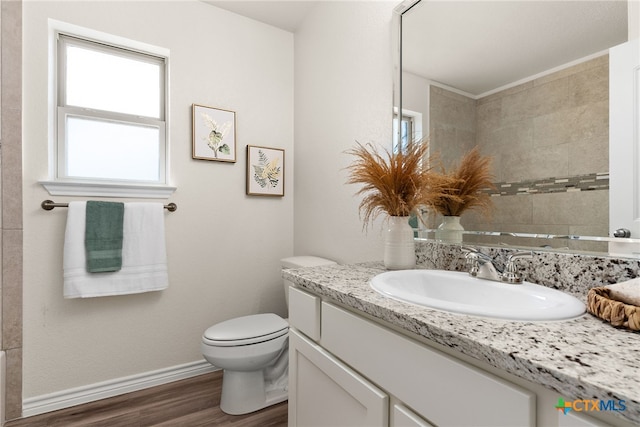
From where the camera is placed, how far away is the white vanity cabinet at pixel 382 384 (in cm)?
49

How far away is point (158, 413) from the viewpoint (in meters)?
1.58

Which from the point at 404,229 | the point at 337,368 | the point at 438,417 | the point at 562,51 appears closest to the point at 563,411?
the point at 438,417

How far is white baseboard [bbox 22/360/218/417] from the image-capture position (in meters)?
1.56

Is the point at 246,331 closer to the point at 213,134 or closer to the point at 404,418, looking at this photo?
the point at 404,418

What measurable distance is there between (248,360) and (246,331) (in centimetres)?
14

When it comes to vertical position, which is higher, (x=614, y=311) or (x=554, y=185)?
(x=554, y=185)

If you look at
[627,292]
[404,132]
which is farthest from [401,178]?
[627,292]

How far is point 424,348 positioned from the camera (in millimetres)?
599

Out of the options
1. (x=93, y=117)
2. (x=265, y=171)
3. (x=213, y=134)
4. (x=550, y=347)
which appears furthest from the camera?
(x=265, y=171)

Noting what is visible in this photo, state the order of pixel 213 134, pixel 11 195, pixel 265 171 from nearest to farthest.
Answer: pixel 11 195, pixel 213 134, pixel 265 171

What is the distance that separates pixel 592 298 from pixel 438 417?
0.39m

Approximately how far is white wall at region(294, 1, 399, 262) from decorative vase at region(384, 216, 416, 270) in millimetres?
382

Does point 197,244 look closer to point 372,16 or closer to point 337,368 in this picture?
point 337,368

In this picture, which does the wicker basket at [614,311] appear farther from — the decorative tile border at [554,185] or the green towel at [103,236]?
the green towel at [103,236]
